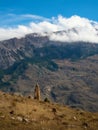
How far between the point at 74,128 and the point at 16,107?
8.35 meters

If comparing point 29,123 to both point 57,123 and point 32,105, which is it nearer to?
point 57,123

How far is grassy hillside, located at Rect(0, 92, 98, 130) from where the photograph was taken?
116 feet

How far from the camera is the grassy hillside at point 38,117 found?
35.3 meters

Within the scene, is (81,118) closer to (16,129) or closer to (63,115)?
(63,115)

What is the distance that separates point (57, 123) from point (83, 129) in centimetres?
308

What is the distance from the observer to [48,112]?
141 ft

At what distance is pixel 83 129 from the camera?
120ft

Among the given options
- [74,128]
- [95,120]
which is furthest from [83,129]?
[95,120]

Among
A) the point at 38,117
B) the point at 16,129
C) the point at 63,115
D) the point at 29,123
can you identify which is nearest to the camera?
the point at 16,129

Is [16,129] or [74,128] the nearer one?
[16,129]

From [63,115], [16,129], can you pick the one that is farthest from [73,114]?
[16,129]

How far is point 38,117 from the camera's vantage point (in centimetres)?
4000

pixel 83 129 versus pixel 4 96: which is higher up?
pixel 4 96

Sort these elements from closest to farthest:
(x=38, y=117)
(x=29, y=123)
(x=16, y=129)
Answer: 1. (x=16, y=129)
2. (x=29, y=123)
3. (x=38, y=117)
